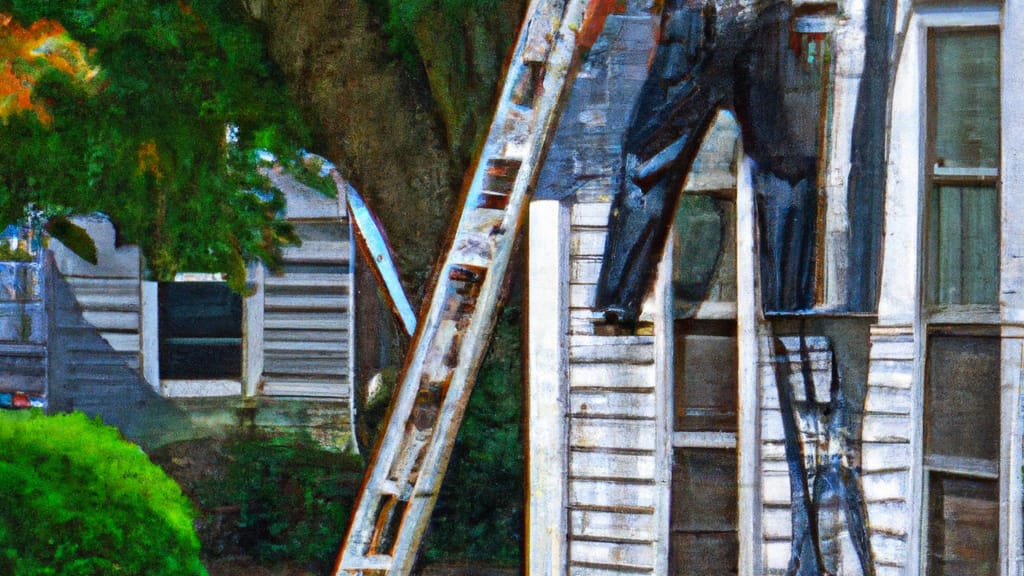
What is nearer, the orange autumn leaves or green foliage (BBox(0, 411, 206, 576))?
green foliage (BBox(0, 411, 206, 576))

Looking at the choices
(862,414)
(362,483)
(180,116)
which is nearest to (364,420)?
(362,483)

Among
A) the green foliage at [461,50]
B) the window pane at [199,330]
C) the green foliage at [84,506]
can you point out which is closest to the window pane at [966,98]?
the green foliage at [461,50]

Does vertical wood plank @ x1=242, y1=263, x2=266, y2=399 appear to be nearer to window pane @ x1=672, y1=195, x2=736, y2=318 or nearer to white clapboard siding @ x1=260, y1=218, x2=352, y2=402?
white clapboard siding @ x1=260, y1=218, x2=352, y2=402

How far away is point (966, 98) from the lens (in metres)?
3.17

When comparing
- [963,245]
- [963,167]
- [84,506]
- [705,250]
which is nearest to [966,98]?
[963,167]

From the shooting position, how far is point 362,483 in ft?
11.9

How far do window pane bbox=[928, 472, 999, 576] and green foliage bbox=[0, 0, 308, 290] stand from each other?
2438 mm

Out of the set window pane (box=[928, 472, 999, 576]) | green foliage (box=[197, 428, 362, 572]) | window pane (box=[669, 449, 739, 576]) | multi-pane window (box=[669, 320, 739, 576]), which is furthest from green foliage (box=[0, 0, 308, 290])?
window pane (box=[928, 472, 999, 576])

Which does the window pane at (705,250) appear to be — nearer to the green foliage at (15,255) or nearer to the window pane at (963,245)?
the window pane at (963,245)

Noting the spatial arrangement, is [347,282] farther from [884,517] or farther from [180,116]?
[884,517]

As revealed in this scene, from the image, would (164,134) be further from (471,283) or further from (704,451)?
(704,451)

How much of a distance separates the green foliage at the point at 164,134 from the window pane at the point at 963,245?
2237mm

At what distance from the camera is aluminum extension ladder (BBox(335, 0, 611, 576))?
3523mm

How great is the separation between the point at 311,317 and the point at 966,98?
7.83 ft
